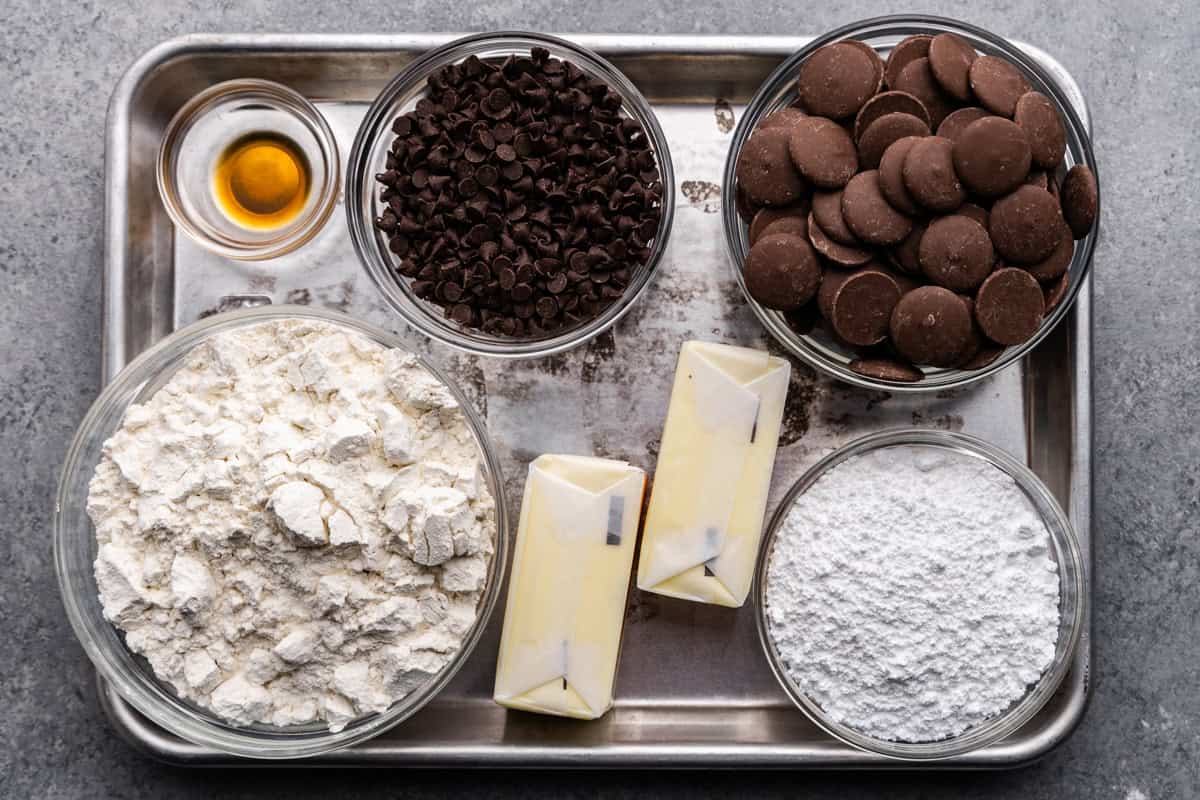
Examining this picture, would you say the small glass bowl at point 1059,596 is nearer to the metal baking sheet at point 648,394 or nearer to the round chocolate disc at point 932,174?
the metal baking sheet at point 648,394

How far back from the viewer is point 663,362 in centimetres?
Result: 151

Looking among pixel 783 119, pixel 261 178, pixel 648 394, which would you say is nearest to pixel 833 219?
pixel 783 119

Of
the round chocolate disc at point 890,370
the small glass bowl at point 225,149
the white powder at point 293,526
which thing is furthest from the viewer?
the small glass bowl at point 225,149

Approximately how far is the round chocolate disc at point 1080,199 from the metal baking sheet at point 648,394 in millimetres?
223

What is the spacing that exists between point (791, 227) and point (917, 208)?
0.17 m

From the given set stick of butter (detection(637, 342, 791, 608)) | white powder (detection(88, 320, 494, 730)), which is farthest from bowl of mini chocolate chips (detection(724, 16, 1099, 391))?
white powder (detection(88, 320, 494, 730))

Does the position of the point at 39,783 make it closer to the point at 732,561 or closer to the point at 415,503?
the point at 415,503

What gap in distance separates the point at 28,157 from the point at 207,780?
43.5 inches

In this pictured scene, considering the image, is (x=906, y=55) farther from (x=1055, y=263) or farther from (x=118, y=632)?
(x=118, y=632)

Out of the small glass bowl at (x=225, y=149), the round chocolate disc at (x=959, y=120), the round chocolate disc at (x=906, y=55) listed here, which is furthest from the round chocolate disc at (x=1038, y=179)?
the small glass bowl at (x=225, y=149)

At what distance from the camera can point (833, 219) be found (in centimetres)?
131

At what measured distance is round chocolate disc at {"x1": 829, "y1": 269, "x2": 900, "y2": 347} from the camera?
1297 mm

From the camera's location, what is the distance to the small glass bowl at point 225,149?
4.91 ft

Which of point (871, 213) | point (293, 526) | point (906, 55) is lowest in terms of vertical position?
point (293, 526)
